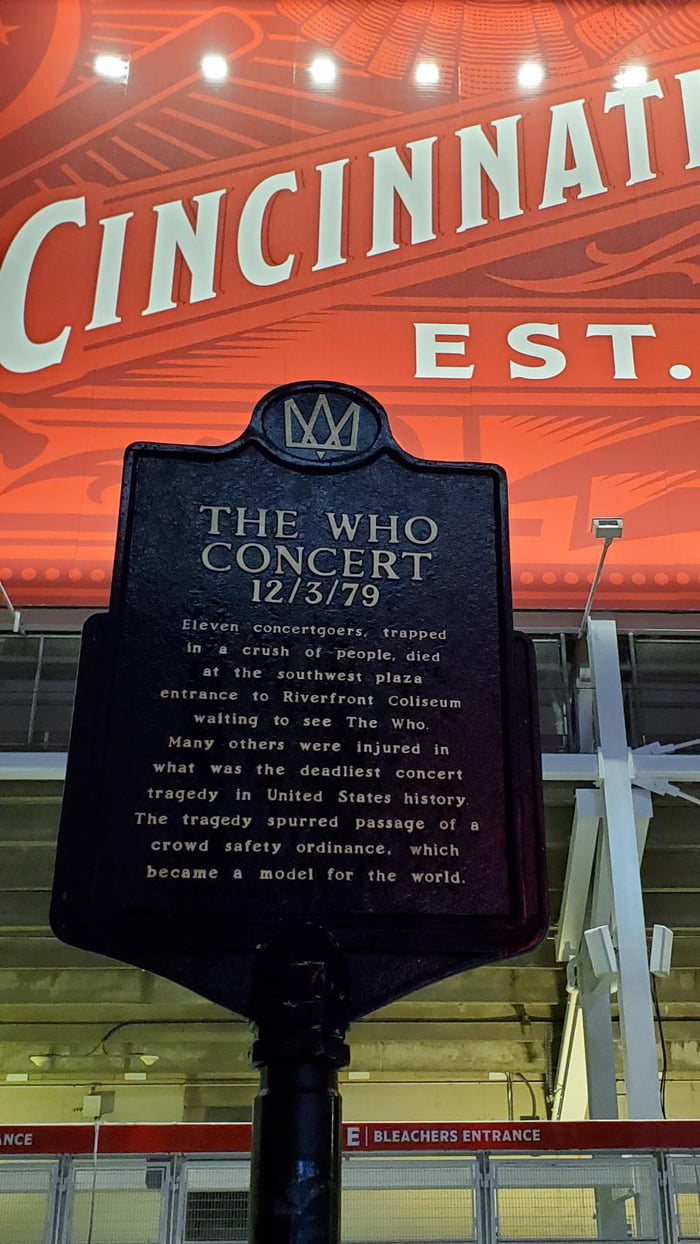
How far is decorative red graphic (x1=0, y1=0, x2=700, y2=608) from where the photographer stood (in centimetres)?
1434

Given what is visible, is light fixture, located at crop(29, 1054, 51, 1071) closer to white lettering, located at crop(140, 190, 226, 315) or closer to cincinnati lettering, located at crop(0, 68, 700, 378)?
cincinnati lettering, located at crop(0, 68, 700, 378)

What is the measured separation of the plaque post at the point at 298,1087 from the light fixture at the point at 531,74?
16016 mm

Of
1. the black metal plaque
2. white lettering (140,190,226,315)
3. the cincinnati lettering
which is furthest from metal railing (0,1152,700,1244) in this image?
white lettering (140,190,226,315)

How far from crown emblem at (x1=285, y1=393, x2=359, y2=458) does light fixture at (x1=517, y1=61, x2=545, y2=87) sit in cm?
1428

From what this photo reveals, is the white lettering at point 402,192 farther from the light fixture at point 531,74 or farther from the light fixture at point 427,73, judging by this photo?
the light fixture at point 531,74

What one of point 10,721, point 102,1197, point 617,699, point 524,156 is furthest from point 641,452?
point 102,1197

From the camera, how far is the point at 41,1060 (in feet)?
52.4

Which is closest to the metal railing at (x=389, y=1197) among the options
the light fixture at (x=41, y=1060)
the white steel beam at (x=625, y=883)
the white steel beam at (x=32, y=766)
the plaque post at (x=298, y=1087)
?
the white steel beam at (x=625, y=883)

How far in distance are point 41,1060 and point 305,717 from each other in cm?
1393

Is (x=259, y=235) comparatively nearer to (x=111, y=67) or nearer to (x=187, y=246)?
(x=187, y=246)

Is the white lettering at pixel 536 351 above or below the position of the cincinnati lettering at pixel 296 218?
below

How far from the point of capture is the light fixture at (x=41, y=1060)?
1595cm

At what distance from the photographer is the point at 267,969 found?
3.46 metres

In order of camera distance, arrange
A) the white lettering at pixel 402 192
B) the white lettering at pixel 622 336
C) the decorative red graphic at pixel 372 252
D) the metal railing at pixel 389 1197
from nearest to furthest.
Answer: the metal railing at pixel 389 1197, the decorative red graphic at pixel 372 252, the white lettering at pixel 622 336, the white lettering at pixel 402 192
